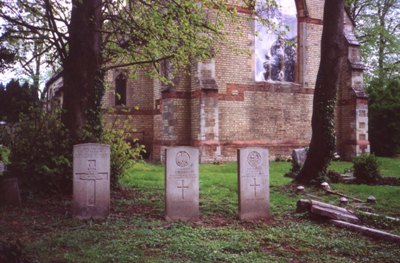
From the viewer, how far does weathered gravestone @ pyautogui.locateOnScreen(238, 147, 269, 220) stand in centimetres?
694

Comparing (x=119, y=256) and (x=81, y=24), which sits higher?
(x=81, y=24)

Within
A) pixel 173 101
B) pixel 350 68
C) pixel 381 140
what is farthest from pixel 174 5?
pixel 381 140

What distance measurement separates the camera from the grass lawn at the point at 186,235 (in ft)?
15.7

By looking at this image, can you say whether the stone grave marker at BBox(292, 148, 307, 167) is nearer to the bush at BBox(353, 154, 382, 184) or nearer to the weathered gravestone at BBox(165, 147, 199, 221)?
the bush at BBox(353, 154, 382, 184)

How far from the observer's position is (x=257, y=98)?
1714 cm

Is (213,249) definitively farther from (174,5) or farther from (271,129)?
(271,129)

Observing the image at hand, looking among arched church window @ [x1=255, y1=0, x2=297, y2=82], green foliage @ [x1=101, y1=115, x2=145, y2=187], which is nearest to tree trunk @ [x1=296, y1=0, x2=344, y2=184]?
green foliage @ [x1=101, y1=115, x2=145, y2=187]

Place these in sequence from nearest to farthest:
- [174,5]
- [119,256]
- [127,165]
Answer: [119,256]
[174,5]
[127,165]

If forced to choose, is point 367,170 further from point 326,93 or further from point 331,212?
point 331,212

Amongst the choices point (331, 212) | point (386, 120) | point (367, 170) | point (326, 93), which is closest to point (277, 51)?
point (386, 120)

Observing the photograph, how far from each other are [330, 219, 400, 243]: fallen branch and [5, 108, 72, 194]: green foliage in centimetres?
553

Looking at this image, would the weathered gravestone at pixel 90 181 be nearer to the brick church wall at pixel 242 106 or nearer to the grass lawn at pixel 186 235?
the grass lawn at pixel 186 235

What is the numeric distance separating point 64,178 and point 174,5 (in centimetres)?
450

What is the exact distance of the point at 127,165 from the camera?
9.63m
